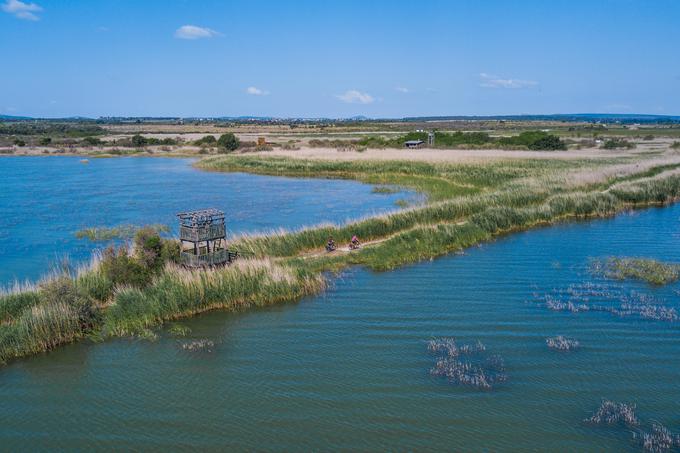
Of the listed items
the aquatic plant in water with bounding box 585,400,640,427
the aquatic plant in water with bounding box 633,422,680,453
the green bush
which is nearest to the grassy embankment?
the aquatic plant in water with bounding box 585,400,640,427

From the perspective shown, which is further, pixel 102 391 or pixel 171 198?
pixel 171 198

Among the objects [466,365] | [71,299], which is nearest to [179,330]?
[71,299]

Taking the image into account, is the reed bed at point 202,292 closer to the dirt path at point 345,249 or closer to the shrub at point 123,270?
the shrub at point 123,270

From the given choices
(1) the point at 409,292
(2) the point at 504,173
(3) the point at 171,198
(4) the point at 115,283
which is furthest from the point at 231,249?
(2) the point at 504,173

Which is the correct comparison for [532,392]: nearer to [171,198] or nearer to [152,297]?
[152,297]

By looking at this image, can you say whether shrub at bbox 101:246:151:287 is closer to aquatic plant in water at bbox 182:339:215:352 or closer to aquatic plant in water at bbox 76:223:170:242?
aquatic plant in water at bbox 182:339:215:352

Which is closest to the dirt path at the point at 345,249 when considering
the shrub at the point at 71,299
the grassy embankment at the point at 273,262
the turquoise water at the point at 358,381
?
the grassy embankment at the point at 273,262
